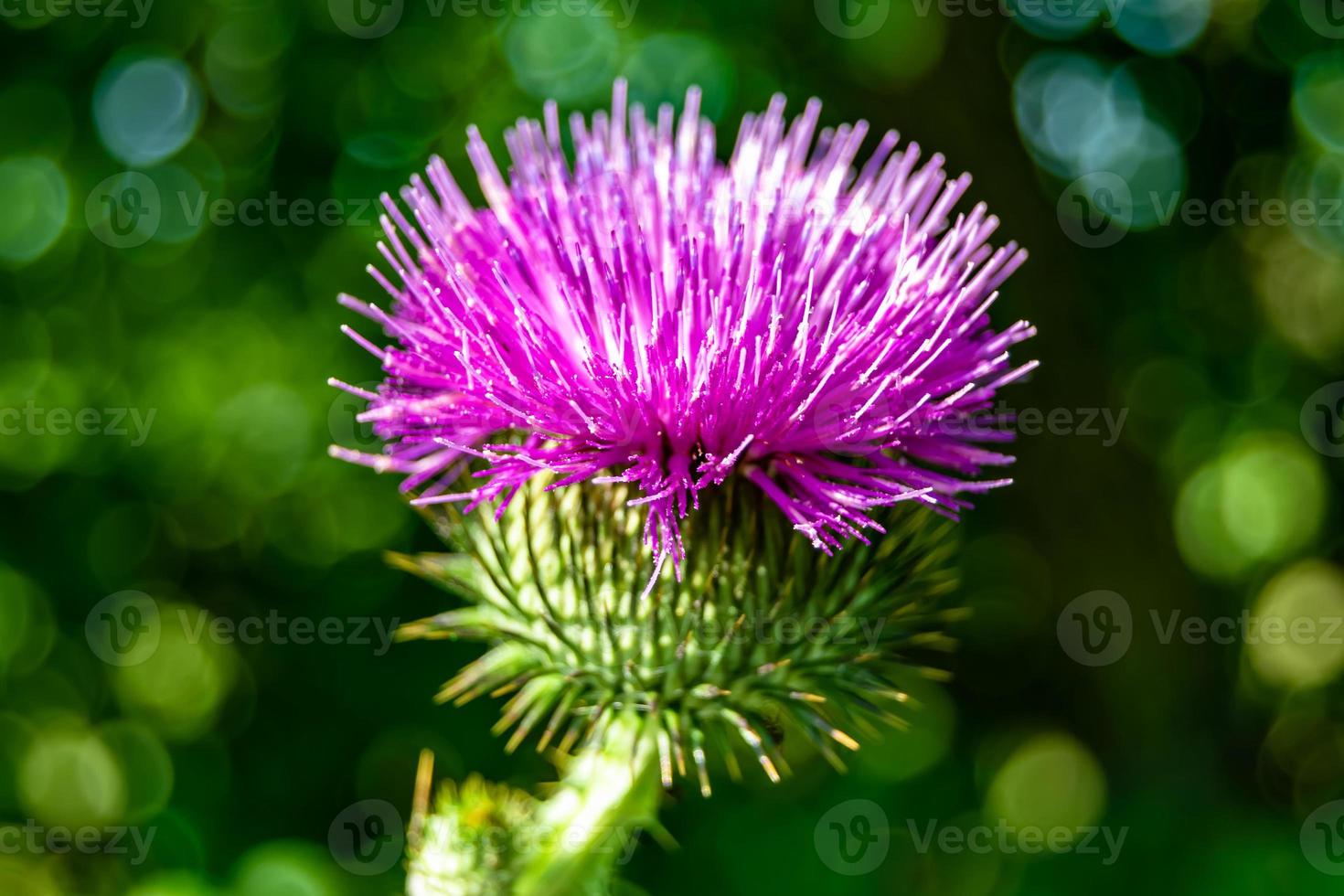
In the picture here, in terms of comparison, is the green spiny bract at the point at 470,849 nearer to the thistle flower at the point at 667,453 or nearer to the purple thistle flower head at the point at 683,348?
the thistle flower at the point at 667,453

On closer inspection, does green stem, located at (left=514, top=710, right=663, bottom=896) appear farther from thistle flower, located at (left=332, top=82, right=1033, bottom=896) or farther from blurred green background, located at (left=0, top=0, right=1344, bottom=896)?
blurred green background, located at (left=0, top=0, right=1344, bottom=896)

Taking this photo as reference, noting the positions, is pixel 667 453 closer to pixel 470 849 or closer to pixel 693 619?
pixel 693 619

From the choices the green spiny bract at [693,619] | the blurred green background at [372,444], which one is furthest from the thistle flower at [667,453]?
the blurred green background at [372,444]

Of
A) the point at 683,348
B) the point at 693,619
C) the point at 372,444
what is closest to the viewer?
the point at 683,348

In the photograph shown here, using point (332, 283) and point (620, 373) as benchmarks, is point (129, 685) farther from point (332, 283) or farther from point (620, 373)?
point (620, 373)

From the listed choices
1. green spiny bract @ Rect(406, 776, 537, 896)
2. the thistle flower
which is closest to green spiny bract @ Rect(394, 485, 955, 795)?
the thistle flower

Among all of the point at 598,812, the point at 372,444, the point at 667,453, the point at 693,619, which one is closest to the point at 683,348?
the point at 667,453
